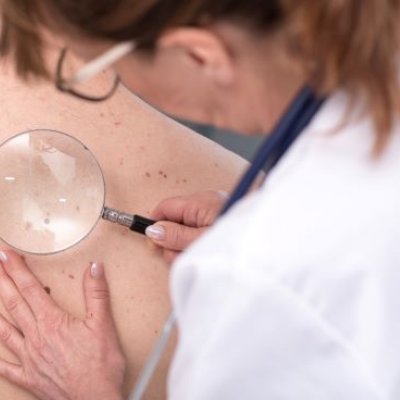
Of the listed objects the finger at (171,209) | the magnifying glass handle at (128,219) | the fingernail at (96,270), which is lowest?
the fingernail at (96,270)

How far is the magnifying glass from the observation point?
102cm

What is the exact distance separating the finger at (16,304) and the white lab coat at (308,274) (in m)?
0.37

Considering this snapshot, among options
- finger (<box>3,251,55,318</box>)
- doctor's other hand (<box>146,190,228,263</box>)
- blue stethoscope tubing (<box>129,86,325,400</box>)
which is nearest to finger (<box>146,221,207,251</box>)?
doctor's other hand (<box>146,190,228,263</box>)

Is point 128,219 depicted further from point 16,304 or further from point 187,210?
point 16,304

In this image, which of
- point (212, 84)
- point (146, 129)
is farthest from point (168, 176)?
point (212, 84)

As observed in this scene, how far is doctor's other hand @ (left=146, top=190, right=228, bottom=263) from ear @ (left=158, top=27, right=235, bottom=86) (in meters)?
0.36

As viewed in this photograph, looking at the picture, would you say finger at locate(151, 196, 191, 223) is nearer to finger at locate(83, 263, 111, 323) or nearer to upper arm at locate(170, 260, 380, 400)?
finger at locate(83, 263, 111, 323)

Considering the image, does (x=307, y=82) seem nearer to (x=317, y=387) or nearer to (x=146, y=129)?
(x=317, y=387)

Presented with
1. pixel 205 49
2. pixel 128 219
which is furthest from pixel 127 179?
pixel 205 49

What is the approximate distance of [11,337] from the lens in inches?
39.9

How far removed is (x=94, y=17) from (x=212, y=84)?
15 cm

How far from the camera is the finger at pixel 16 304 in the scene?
1.01m

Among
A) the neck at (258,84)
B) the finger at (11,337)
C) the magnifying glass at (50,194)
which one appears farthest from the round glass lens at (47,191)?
the neck at (258,84)

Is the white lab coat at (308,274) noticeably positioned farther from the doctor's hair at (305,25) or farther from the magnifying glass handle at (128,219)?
the magnifying glass handle at (128,219)
